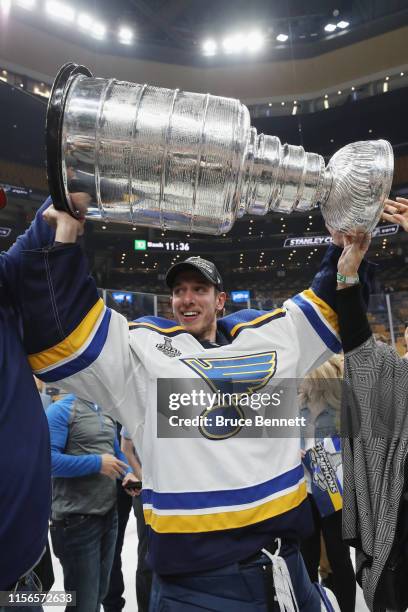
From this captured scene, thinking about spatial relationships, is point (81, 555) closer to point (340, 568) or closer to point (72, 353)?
point (340, 568)

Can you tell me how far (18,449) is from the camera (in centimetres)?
83

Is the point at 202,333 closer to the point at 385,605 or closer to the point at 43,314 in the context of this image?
the point at 43,314

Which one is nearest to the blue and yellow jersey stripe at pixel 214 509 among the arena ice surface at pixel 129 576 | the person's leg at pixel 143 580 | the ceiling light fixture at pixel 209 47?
the person's leg at pixel 143 580

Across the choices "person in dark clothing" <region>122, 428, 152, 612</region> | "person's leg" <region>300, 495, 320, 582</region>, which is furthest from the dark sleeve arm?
"person's leg" <region>300, 495, 320, 582</region>

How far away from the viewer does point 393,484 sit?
106cm

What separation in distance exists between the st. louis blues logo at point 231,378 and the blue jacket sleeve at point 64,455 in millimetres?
1039

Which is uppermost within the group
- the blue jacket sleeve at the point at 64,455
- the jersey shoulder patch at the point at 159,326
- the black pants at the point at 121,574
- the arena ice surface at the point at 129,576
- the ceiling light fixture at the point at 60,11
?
the ceiling light fixture at the point at 60,11

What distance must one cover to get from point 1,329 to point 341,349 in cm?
79

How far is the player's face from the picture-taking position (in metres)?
1.22

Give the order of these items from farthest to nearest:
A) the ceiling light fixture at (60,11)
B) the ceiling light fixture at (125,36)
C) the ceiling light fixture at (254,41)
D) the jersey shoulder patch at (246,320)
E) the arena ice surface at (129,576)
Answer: the ceiling light fixture at (254,41) < the ceiling light fixture at (125,36) < the ceiling light fixture at (60,11) < the arena ice surface at (129,576) < the jersey shoulder patch at (246,320)

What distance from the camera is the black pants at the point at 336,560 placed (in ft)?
6.66

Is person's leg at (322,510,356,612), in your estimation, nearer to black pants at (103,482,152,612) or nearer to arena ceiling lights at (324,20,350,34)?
black pants at (103,482,152,612)

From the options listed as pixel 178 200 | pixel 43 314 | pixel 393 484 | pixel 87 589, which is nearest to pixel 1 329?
pixel 43 314

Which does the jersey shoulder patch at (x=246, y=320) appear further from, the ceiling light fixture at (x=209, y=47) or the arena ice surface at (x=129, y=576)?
the ceiling light fixture at (x=209, y=47)
